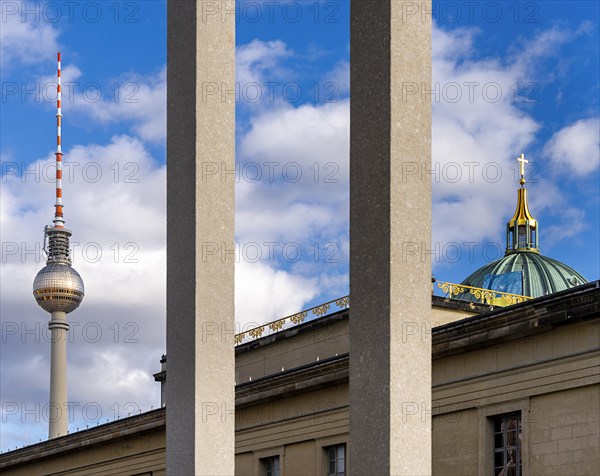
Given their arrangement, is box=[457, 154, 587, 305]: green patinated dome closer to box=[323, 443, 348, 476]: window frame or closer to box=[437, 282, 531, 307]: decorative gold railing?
box=[437, 282, 531, 307]: decorative gold railing

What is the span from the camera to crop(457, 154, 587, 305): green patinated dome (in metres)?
63.0

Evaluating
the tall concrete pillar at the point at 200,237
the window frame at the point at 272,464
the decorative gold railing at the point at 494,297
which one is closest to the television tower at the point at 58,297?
the decorative gold railing at the point at 494,297

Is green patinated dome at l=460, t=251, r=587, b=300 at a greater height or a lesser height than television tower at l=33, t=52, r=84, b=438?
lesser

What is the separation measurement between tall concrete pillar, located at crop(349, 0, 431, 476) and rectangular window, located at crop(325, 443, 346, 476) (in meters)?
25.4

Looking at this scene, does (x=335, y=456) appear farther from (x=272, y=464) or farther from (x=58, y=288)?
(x=58, y=288)

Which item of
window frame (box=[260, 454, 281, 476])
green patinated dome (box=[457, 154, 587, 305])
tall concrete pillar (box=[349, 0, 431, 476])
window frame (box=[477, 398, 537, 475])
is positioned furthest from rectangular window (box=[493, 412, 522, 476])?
green patinated dome (box=[457, 154, 587, 305])

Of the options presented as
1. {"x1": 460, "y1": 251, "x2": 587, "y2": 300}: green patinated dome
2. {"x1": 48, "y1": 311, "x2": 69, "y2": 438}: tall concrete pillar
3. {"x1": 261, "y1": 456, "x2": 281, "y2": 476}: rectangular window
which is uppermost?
{"x1": 48, "y1": 311, "x2": 69, "y2": 438}: tall concrete pillar

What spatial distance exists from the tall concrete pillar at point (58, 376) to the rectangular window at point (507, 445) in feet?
432

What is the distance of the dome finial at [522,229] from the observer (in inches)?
2729

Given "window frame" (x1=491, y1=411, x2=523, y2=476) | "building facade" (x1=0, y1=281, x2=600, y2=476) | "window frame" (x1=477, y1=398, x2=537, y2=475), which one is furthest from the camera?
"window frame" (x1=477, y1=398, x2=537, y2=475)

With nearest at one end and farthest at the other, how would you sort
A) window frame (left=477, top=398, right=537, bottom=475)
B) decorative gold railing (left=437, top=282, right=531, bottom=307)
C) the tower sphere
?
window frame (left=477, top=398, right=537, bottom=475) < decorative gold railing (left=437, top=282, right=531, bottom=307) < the tower sphere

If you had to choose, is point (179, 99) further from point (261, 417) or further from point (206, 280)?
point (261, 417)

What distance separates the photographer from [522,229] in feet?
230

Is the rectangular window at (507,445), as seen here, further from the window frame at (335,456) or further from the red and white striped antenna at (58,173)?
the red and white striped antenna at (58,173)
